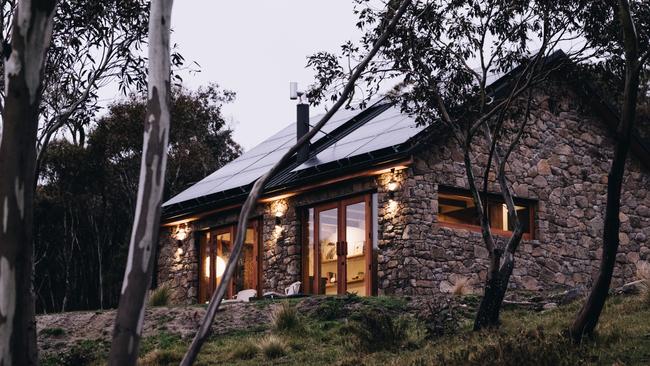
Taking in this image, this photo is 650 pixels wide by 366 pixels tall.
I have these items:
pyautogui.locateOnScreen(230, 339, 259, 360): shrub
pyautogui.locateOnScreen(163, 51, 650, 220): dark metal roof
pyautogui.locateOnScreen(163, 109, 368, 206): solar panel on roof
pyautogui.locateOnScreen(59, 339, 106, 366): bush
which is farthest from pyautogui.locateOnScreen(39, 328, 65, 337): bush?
pyautogui.locateOnScreen(163, 109, 368, 206): solar panel on roof

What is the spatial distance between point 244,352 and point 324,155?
Result: 846cm

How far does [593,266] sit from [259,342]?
979 cm

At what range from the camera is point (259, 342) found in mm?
12633

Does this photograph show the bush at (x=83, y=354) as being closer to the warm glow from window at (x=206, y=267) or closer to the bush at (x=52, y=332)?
the bush at (x=52, y=332)

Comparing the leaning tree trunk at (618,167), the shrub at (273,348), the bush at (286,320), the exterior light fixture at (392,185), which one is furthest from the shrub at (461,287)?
the leaning tree trunk at (618,167)

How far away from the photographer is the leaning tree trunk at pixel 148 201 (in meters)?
5.98

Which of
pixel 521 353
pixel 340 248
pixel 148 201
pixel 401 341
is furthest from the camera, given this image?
pixel 340 248

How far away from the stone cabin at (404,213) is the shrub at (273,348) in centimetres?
557

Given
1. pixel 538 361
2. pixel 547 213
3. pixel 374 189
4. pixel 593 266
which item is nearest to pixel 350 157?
pixel 374 189

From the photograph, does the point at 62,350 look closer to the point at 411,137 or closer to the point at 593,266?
the point at 411,137

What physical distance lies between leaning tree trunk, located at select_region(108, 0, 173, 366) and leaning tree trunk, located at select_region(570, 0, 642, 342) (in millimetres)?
4517

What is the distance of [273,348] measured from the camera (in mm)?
12031

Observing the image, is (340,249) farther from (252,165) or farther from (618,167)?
(618,167)

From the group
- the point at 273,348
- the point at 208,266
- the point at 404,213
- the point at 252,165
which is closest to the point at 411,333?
the point at 273,348
